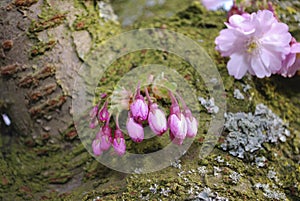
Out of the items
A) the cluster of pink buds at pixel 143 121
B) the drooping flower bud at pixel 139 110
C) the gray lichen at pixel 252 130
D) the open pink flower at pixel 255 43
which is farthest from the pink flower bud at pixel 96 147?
the open pink flower at pixel 255 43

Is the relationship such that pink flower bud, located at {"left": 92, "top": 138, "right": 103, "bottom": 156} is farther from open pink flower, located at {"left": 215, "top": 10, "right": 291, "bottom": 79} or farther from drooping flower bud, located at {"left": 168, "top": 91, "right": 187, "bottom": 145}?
open pink flower, located at {"left": 215, "top": 10, "right": 291, "bottom": 79}

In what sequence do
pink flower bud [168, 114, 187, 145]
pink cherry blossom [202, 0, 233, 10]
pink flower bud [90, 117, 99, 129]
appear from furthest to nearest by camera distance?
pink cherry blossom [202, 0, 233, 10], pink flower bud [90, 117, 99, 129], pink flower bud [168, 114, 187, 145]

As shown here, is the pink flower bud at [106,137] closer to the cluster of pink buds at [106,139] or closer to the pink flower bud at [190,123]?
the cluster of pink buds at [106,139]

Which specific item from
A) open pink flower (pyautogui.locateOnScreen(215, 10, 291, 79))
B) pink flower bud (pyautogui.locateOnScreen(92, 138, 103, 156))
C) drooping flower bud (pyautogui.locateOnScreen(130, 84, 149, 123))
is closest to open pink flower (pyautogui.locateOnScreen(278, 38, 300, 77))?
open pink flower (pyautogui.locateOnScreen(215, 10, 291, 79))

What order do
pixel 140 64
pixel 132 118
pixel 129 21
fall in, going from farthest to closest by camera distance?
pixel 129 21 < pixel 140 64 < pixel 132 118

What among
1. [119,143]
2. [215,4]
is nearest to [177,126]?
[119,143]

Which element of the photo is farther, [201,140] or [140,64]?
[140,64]

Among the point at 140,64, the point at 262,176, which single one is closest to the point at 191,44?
the point at 140,64

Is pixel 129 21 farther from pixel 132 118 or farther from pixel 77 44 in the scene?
pixel 132 118
